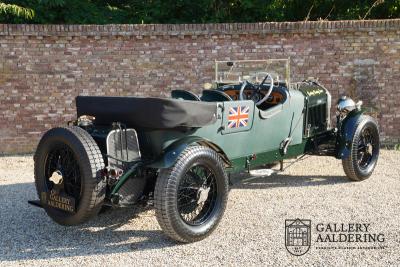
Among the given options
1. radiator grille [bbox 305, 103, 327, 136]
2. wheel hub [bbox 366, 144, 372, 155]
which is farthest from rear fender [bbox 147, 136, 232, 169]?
wheel hub [bbox 366, 144, 372, 155]

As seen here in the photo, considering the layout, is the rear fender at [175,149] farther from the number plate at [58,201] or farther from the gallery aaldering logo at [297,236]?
the gallery aaldering logo at [297,236]

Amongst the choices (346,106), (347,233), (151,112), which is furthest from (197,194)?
(346,106)

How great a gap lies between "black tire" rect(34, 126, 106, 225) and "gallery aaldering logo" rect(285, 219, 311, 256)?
5.37 feet

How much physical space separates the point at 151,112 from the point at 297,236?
1.69 meters

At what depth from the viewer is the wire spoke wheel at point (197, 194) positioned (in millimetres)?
4326

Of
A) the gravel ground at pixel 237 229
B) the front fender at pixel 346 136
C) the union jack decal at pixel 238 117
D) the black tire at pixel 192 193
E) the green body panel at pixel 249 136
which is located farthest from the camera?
the front fender at pixel 346 136

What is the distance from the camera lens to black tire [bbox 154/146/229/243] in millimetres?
4039

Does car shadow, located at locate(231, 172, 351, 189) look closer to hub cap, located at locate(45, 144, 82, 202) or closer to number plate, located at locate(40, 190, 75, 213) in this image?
hub cap, located at locate(45, 144, 82, 202)

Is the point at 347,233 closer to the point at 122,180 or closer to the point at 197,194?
the point at 197,194

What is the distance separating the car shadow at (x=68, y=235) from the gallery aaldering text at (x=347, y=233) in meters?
1.35

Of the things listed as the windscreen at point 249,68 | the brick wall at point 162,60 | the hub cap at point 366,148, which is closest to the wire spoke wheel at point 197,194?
the hub cap at point 366,148

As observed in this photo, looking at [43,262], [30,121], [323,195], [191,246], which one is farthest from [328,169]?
[30,121]

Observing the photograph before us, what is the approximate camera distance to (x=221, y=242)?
426 centimetres

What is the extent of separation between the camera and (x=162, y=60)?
8.27 m
